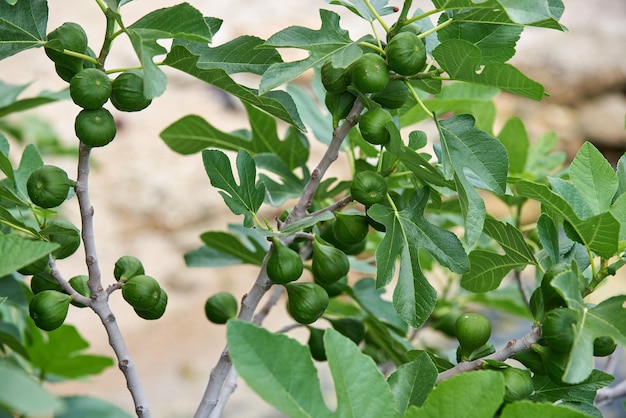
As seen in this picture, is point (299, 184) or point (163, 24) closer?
point (163, 24)

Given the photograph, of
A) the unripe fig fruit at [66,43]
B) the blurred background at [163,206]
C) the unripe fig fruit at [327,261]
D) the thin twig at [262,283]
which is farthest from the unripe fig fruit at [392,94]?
the blurred background at [163,206]

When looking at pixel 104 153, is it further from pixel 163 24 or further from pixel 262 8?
pixel 163 24

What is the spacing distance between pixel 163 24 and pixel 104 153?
128 inches

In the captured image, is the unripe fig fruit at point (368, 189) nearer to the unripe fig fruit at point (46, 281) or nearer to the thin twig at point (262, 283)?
the thin twig at point (262, 283)

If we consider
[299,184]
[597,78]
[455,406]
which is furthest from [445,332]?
[597,78]

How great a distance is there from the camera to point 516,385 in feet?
1.71

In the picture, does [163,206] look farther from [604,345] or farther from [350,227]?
[604,345]

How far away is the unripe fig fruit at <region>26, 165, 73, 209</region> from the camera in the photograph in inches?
22.5

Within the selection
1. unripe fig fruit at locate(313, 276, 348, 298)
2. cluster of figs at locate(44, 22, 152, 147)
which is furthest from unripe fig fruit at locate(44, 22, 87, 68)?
unripe fig fruit at locate(313, 276, 348, 298)

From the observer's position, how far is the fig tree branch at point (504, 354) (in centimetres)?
55

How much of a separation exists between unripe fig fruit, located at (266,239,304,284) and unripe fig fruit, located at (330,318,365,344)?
235 millimetres

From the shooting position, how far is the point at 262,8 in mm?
4008

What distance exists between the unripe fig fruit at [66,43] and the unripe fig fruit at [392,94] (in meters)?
0.23

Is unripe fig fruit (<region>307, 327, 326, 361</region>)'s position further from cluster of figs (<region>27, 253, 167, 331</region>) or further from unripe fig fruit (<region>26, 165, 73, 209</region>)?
unripe fig fruit (<region>26, 165, 73, 209</region>)
